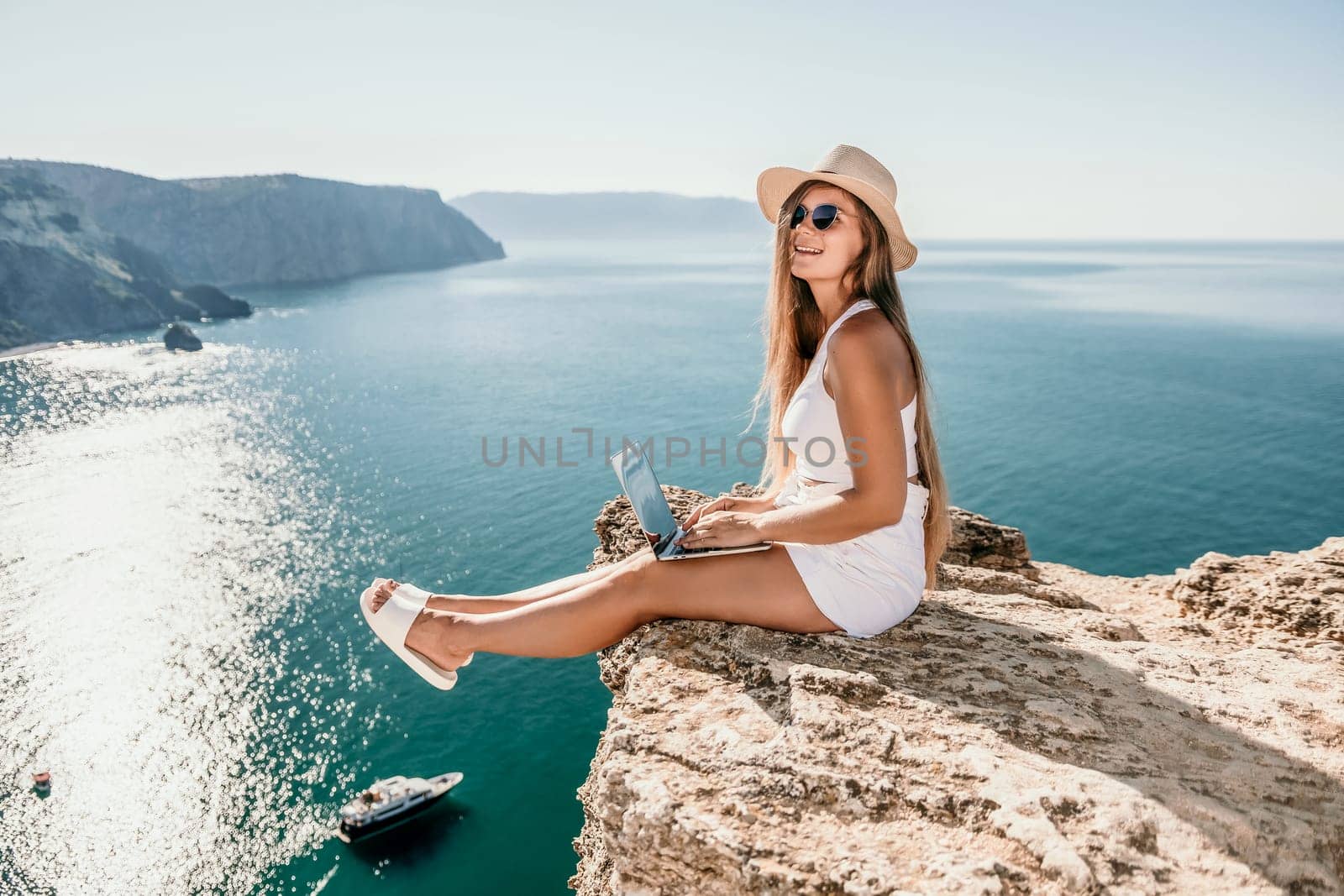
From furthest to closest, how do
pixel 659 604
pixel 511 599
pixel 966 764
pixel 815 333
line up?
pixel 815 333 < pixel 511 599 < pixel 659 604 < pixel 966 764

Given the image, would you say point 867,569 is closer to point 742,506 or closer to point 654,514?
point 742,506

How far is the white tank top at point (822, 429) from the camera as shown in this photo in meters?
4.00

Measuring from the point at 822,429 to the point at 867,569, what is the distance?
29.7 inches

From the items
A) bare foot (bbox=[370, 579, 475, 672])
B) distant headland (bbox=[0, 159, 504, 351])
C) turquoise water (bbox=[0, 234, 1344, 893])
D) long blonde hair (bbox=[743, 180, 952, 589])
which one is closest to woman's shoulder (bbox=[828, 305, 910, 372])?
long blonde hair (bbox=[743, 180, 952, 589])

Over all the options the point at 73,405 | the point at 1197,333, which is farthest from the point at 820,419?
the point at 1197,333

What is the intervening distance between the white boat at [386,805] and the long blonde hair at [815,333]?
Answer: 788 inches

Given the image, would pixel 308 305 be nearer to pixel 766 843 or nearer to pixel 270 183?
pixel 270 183

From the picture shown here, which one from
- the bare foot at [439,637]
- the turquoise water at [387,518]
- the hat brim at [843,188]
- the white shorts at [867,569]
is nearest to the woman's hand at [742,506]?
the white shorts at [867,569]

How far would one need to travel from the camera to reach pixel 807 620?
4105mm

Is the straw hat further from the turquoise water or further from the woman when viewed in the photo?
the turquoise water

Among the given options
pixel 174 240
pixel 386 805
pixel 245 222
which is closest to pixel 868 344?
pixel 386 805

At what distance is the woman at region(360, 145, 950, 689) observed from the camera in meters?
3.84

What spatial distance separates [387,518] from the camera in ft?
125

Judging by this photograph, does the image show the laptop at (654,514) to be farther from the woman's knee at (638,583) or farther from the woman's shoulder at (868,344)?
the woman's shoulder at (868,344)
